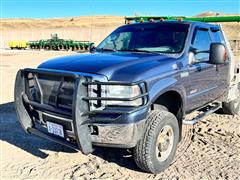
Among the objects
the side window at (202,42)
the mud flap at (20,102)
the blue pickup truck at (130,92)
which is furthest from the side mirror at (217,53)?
the mud flap at (20,102)

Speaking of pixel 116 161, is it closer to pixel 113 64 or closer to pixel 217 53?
pixel 113 64

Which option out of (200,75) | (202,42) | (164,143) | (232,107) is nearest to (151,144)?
(164,143)

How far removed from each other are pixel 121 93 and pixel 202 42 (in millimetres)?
2287

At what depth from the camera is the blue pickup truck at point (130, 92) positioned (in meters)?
3.43

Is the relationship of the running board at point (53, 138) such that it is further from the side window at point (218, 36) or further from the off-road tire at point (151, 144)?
the side window at point (218, 36)

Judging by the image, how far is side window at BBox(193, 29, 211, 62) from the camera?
4949 millimetres

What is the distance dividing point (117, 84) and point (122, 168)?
1.39 meters

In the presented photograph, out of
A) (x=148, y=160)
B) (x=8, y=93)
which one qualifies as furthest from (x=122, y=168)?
(x=8, y=93)

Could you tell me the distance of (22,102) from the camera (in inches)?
167

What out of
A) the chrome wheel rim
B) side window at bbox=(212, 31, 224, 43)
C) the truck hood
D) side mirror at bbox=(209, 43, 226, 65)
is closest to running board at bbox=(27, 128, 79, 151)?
the truck hood

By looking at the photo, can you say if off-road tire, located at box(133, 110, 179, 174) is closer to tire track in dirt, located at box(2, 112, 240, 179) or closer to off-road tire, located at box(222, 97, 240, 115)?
tire track in dirt, located at box(2, 112, 240, 179)

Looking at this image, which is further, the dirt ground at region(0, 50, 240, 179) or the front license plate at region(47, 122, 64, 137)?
the dirt ground at region(0, 50, 240, 179)

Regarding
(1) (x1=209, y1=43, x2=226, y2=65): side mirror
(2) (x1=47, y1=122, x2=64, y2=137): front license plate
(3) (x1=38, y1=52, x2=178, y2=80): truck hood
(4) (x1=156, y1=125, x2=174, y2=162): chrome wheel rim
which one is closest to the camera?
(3) (x1=38, y1=52, x2=178, y2=80): truck hood

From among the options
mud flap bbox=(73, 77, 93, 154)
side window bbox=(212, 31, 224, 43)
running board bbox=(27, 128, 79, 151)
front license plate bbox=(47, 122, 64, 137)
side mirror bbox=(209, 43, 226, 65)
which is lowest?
running board bbox=(27, 128, 79, 151)
